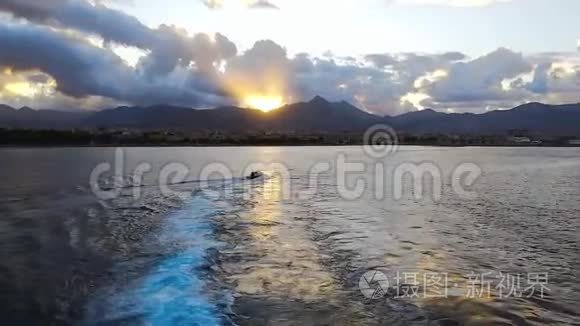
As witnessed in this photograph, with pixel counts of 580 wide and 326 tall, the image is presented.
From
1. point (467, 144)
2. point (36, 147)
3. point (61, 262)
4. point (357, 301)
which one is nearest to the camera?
point (357, 301)

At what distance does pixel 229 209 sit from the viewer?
2270 cm

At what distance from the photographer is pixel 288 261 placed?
503 inches

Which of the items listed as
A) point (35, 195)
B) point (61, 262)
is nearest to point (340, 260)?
point (61, 262)

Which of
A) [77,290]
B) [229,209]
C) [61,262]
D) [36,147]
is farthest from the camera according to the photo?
[36,147]

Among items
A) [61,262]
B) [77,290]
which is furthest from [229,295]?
[61,262]

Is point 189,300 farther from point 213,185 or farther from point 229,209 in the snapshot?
point 213,185

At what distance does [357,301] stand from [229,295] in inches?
103

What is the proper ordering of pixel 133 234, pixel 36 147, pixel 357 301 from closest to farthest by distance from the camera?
pixel 357 301 < pixel 133 234 < pixel 36 147

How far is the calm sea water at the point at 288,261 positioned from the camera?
9.03 metres

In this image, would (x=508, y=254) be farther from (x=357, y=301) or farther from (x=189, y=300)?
(x=189, y=300)

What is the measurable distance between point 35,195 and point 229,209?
39.9 ft

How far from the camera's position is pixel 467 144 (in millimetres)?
155875

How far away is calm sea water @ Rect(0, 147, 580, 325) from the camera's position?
9031mm

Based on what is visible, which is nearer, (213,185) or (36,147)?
(213,185)
